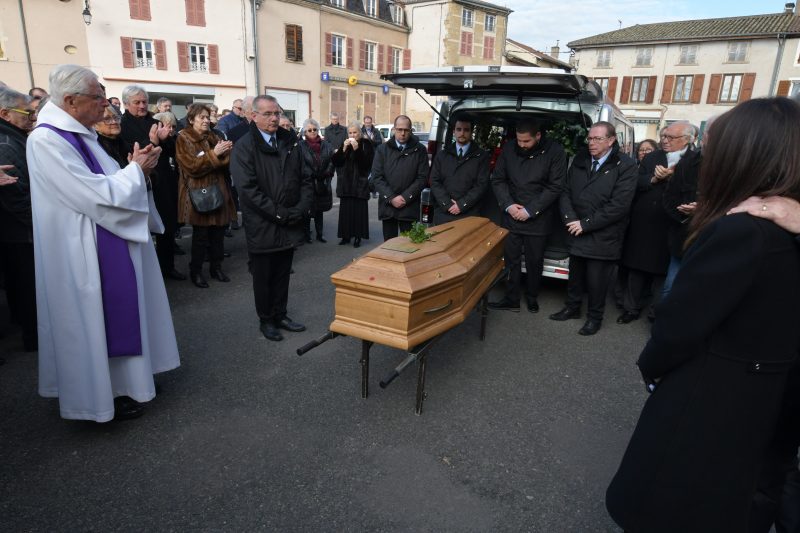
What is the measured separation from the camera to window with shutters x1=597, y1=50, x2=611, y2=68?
37.2 m

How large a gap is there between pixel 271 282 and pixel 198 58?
2380 cm

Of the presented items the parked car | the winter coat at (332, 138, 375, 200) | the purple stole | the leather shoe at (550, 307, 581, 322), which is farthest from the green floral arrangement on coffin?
the purple stole

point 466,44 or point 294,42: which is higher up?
point 466,44

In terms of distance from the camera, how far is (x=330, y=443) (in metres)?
2.80

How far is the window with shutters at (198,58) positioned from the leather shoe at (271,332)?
23.7 metres

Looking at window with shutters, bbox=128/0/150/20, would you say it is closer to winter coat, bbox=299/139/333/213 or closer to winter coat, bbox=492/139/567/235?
winter coat, bbox=299/139/333/213

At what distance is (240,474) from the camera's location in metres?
2.53

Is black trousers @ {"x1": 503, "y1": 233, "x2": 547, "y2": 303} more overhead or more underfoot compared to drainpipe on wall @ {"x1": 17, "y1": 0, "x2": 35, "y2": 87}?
more underfoot

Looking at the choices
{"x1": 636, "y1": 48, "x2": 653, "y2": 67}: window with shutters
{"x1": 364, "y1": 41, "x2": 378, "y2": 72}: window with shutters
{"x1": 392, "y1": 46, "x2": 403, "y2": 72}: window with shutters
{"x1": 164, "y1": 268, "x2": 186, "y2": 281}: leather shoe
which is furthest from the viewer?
{"x1": 636, "y1": 48, "x2": 653, "y2": 67}: window with shutters

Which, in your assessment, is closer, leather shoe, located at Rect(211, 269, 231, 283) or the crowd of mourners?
the crowd of mourners

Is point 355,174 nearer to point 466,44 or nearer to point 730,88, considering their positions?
point 466,44

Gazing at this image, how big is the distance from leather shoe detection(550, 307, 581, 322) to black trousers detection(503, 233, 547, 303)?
0.95ft

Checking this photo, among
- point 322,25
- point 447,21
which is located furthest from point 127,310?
point 447,21

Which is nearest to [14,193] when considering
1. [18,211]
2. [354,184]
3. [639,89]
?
[18,211]
